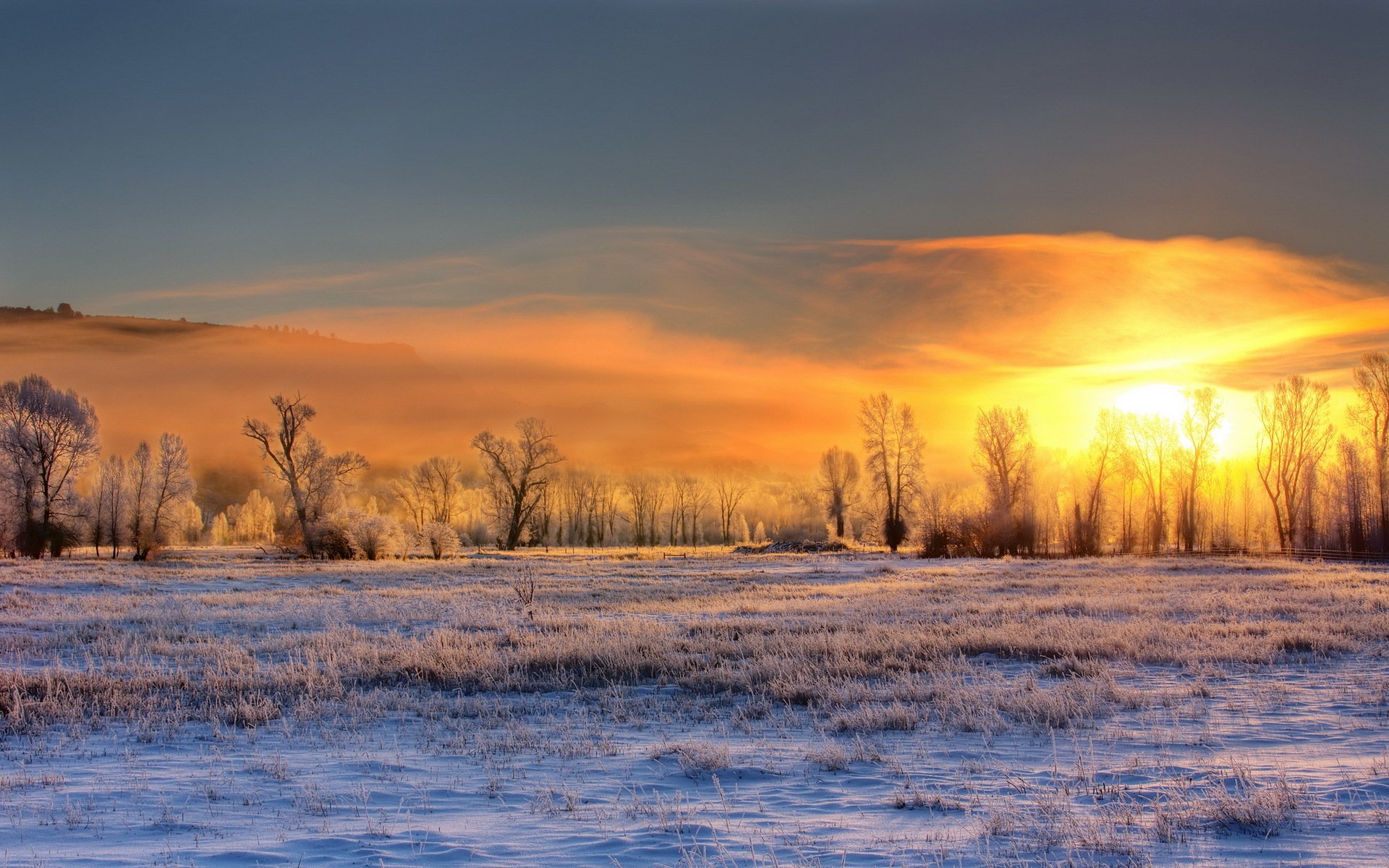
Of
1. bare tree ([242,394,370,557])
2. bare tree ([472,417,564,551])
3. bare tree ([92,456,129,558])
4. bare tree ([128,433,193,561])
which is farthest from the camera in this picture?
bare tree ([472,417,564,551])

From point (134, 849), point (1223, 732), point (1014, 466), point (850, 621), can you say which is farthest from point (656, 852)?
point (1014, 466)

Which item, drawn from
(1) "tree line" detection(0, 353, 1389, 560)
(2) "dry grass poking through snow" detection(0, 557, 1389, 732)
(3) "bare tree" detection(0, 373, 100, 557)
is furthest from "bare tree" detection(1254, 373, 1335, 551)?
(3) "bare tree" detection(0, 373, 100, 557)

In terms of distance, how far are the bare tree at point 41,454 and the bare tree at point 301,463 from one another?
1298cm

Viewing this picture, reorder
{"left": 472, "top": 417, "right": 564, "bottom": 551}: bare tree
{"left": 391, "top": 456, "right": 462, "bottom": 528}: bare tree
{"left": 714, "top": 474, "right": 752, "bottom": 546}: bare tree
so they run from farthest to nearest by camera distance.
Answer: {"left": 714, "top": 474, "right": 752, "bottom": 546}: bare tree, {"left": 391, "top": 456, "right": 462, "bottom": 528}: bare tree, {"left": 472, "top": 417, "right": 564, "bottom": 551}: bare tree

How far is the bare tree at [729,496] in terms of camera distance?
119 m

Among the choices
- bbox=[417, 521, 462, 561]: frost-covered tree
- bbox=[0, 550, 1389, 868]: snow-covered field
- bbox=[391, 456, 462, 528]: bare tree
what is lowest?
bbox=[417, 521, 462, 561]: frost-covered tree

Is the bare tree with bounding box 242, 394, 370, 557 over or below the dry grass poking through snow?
over

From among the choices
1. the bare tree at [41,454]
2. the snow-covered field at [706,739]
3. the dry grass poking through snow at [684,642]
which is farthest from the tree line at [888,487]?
the snow-covered field at [706,739]

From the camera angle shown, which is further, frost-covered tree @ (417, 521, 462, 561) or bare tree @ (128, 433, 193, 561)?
bare tree @ (128, 433, 193, 561)

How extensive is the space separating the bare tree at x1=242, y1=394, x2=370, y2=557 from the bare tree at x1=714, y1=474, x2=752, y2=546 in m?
64.8

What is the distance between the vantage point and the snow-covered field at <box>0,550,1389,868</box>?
596 centimetres

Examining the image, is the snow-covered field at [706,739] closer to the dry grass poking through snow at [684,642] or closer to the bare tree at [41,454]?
the dry grass poking through snow at [684,642]

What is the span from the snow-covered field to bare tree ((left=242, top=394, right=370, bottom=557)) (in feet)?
113

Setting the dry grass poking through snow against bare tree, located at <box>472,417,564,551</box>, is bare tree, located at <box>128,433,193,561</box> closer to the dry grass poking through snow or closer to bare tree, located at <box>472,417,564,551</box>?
bare tree, located at <box>472,417,564,551</box>
